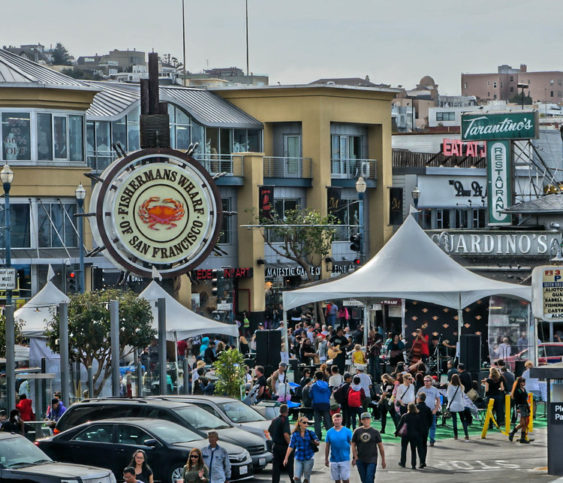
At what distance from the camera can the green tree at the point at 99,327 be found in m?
32.2

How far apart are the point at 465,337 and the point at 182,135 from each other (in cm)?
3519

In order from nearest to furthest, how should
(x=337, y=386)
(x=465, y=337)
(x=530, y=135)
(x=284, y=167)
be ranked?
(x=337, y=386)
(x=465, y=337)
(x=530, y=135)
(x=284, y=167)

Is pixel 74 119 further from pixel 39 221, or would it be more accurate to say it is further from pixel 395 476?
pixel 395 476

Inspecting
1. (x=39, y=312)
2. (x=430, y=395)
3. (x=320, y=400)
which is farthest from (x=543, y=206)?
(x=430, y=395)

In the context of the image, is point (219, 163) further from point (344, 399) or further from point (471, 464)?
point (471, 464)

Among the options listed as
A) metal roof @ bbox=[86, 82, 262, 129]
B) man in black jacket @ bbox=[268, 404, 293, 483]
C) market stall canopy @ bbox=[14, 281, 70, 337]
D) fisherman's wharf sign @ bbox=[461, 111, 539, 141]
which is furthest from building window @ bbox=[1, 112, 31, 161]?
man in black jacket @ bbox=[268, 404, 293, 483]

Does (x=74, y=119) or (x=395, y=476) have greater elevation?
(x=74, y=119)

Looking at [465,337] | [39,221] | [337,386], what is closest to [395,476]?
[337,386]

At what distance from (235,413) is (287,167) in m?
44.7

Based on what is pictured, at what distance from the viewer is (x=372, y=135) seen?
243 ft

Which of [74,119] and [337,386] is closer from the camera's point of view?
[337,386]

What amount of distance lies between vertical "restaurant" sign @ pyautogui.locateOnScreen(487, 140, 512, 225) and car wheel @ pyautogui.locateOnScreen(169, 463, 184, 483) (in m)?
40.5

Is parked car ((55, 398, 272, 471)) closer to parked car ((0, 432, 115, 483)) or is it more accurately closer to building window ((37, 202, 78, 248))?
parked car ((0, 432, 115, 483))

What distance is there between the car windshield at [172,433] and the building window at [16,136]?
1329 inches
